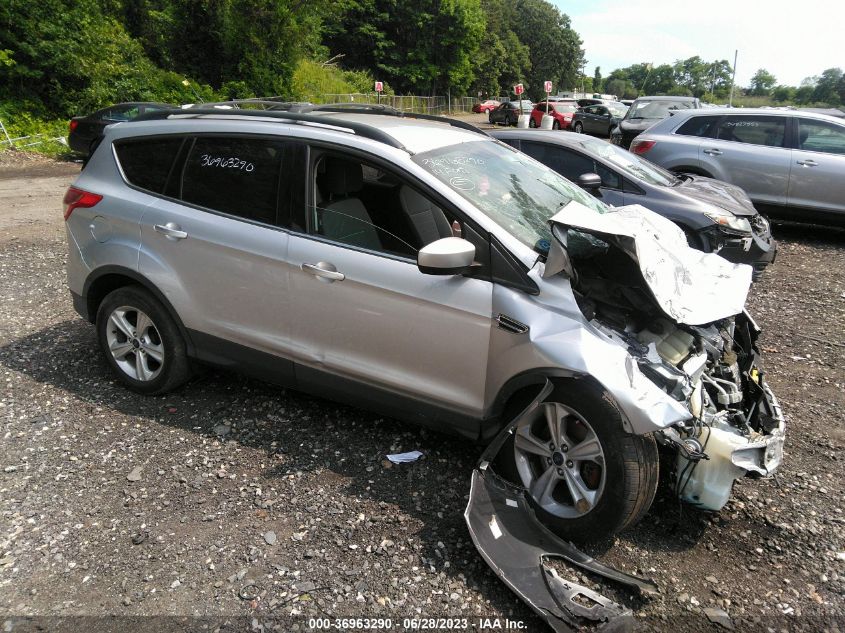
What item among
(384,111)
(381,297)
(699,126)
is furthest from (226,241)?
(699,126)

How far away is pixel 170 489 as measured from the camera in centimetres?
339

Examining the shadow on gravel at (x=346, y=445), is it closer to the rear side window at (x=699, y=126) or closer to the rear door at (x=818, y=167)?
the rear door at (x=818, y=167)

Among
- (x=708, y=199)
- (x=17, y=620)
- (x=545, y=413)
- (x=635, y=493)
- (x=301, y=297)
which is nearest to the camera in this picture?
(x=17, y=620)

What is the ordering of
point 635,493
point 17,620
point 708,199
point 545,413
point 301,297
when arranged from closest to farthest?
point 17,620, point 635,493, point 545,413, point 301,297, point 708,199

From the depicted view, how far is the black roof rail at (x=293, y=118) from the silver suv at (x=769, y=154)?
6.88m

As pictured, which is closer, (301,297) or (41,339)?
(301,297)

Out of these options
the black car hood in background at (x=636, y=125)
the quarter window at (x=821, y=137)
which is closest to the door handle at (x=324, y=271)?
the quarter window at (x=821, y=137)

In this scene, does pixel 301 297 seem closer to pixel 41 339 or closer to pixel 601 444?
pixel 601 444

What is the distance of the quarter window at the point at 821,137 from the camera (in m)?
8.47

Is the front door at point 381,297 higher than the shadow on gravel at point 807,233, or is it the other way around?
the front door at point 381,297

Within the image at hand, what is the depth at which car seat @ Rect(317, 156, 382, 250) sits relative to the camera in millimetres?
3482

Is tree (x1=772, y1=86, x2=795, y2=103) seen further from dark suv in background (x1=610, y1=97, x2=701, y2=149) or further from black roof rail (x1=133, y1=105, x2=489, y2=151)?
black roof rail (x1=133, y1=105, x2=489, y2=151)

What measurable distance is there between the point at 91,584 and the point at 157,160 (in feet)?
8.44

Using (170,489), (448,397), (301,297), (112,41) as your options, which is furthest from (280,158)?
(112,41)
